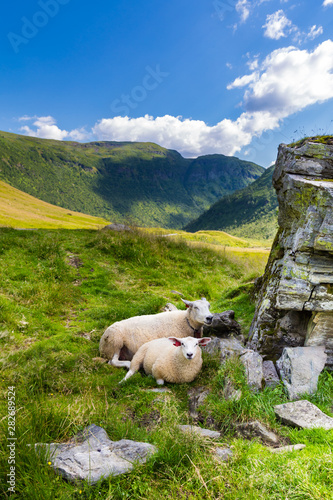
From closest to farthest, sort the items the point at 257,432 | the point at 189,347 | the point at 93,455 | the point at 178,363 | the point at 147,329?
the point at 93,455 < the point at 257,432 < the point at 189,347 < the point at 178,363 < the point at 147,329

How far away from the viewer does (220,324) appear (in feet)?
26.6

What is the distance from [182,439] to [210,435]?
0.67m

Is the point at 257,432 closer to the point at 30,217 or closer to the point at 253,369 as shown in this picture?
the point at 253,369

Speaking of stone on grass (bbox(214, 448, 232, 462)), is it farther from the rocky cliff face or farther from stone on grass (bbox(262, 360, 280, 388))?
the rocky cliff face

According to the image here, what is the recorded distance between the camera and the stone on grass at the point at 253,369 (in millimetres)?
5125

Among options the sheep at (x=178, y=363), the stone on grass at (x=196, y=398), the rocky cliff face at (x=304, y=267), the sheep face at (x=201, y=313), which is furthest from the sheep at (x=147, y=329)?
the stone on grass at (x=196, y=398)

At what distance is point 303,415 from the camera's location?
4.32 metres

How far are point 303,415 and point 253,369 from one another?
1140 millimetres

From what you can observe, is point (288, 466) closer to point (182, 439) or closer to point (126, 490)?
point (182, 439)

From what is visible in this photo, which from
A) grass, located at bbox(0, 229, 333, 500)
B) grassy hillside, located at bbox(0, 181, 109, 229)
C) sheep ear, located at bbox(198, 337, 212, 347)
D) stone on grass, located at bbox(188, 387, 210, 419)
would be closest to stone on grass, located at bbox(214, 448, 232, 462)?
grass, located at bbox(0, 229, 333, 500)

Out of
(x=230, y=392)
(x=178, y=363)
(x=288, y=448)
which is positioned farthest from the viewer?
(x=178, y=363)

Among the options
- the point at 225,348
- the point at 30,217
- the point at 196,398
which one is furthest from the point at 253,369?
the point at 30,217

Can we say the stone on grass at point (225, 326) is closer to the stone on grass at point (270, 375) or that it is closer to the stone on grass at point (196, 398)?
the stone on grass at point (270, 375)

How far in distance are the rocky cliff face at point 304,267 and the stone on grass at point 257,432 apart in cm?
252
